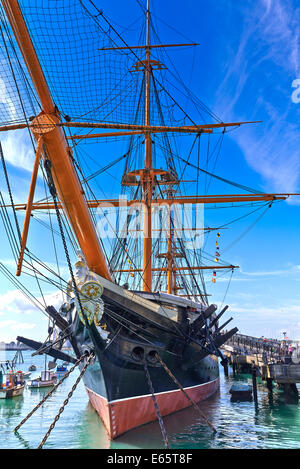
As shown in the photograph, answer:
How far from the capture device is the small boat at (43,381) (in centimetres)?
3067

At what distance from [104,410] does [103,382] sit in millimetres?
1169

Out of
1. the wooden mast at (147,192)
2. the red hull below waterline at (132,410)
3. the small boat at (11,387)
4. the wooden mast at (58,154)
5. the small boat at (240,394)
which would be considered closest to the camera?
the wooden mast at (58,154)

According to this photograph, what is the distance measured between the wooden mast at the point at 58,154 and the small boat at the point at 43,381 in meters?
22.5

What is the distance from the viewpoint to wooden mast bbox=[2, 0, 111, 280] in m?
8.15

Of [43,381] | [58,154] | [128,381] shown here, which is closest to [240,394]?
[128,381]

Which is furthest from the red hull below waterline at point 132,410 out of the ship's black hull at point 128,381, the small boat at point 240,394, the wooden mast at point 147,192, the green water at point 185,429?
the small boat at point 240,394

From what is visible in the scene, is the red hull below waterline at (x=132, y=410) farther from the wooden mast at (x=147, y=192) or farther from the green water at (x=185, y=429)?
the wooden mast at (x=147, y=192)

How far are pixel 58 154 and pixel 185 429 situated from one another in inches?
404

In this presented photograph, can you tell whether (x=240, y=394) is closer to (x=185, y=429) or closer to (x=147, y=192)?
(x=185, y=429)

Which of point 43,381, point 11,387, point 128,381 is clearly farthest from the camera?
point 43,381

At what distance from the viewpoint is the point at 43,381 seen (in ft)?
103

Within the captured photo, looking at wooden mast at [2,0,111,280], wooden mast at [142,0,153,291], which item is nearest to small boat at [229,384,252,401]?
wooden mast at [142,0,153,291]

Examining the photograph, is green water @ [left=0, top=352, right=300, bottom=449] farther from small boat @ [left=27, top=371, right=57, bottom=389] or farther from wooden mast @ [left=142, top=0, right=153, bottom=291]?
small boat @ [left=27, top=371, right=57, bottom=389]
